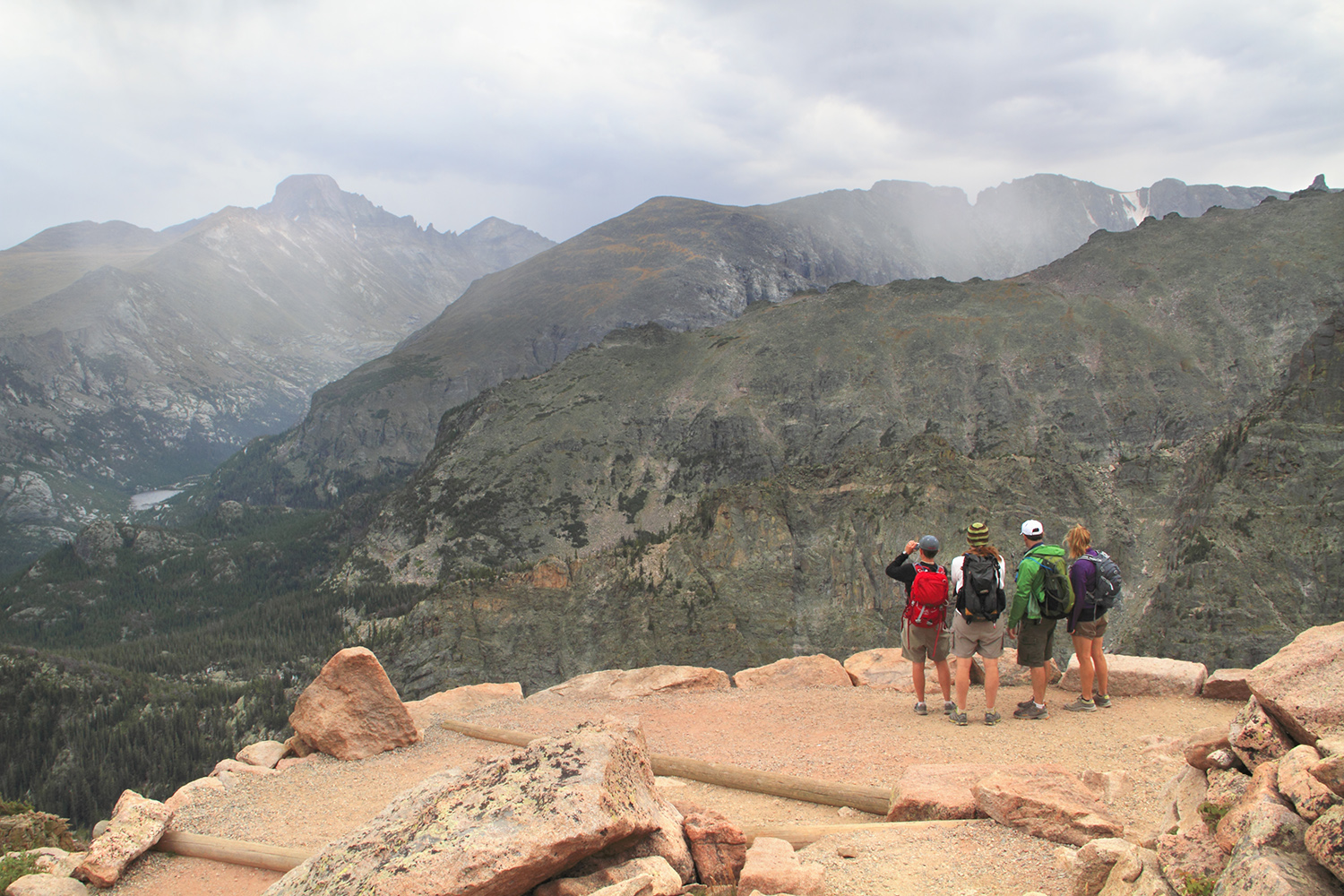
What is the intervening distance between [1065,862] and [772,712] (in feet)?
26.1

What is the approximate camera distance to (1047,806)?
6305 mm

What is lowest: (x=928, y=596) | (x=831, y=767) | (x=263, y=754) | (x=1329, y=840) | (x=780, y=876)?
(x=263, y=754)

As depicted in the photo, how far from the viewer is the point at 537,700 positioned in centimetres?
1541

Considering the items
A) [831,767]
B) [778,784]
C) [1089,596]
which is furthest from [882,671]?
[778,784]

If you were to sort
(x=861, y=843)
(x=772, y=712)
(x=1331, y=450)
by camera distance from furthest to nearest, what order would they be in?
1. (x=1331, y=450)
2. (x=772, y=712)
3. (x=861, y=843)

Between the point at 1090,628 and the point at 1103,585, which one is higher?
the point at 1103,585

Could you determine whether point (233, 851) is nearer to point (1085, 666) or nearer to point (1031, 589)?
point (1031, 589)

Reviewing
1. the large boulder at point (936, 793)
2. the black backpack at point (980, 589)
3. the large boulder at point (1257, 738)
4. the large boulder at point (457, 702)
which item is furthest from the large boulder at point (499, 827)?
the large boulder at point (457, 702)

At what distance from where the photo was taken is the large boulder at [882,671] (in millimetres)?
13948

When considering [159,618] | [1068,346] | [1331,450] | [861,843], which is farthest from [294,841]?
[159,618]

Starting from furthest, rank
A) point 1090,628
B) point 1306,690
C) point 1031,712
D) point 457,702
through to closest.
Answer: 1. point 457,702
2. point 1031,712
3. point 1090,628
4. point 1306,690

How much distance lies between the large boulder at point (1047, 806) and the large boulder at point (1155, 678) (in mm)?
5080

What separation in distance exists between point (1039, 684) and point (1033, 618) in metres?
1.17

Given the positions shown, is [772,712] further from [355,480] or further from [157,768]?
[355,480]
